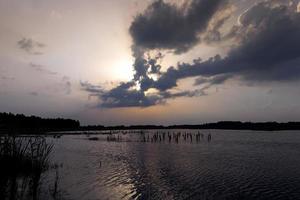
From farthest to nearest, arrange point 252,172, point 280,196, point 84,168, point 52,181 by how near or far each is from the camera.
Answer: point 84,168, point 252,172, point 52,181, point 280,196

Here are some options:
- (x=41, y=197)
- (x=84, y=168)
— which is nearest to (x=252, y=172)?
(x=84, y=168)

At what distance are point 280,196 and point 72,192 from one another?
1587 centimetres

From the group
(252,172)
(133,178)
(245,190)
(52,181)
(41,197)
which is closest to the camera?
(41,197)

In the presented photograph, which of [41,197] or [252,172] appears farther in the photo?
[252,172]

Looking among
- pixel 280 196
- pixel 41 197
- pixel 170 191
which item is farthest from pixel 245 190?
pixel 41 197

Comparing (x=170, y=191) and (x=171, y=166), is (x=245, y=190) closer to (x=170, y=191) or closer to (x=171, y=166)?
(x=170, y=191)

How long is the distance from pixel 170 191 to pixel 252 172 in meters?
13.8

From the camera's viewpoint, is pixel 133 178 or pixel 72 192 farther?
pixel 133 178

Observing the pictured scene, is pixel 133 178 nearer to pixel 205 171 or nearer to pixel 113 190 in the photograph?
pixel 113 190

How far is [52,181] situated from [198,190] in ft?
42.0

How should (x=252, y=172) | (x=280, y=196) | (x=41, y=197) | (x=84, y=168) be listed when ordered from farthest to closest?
(x=84, y=168), (x=252, y=172), (x=280, y=196), (x=41, y=197)

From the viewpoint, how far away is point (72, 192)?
23141 millimetres

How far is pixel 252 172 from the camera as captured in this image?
111ft

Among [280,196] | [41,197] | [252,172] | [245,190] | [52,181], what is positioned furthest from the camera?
[252,172]
